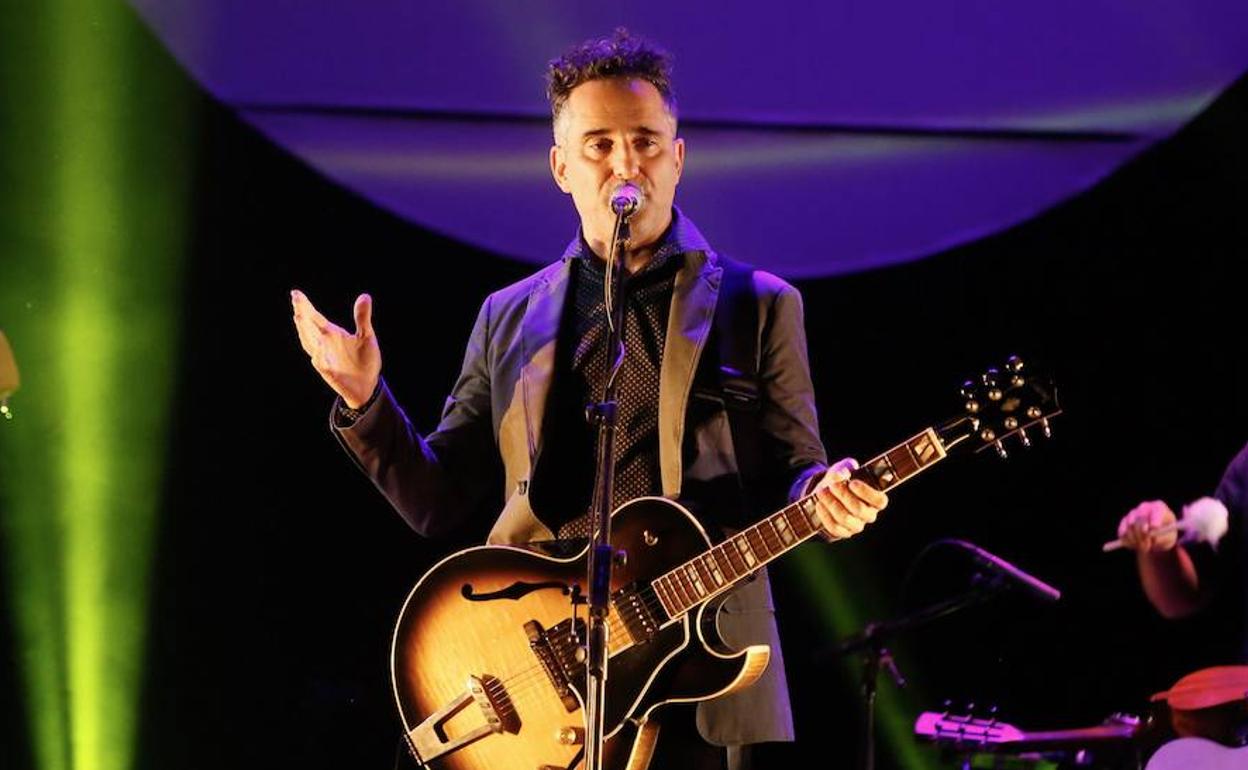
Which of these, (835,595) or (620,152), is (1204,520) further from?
(835,595)

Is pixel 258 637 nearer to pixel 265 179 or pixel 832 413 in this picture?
pixel 265 179

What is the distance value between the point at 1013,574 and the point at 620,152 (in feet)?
5.99

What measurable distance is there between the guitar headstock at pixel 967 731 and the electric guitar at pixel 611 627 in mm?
1774

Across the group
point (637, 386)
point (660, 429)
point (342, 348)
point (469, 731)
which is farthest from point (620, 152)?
point (469, 731)

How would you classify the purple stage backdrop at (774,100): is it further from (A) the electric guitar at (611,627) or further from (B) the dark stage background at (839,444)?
(A) the electric guitar at (611,627)

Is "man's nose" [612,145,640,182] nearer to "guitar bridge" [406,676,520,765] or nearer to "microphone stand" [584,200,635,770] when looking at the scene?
"microphone stand" [584,200,635,770]

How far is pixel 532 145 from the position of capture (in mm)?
4832

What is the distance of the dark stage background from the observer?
177 inches

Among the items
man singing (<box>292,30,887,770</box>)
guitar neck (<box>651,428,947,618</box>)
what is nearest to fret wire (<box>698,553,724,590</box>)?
guitar neck (<box>651,428,947,618</box>)

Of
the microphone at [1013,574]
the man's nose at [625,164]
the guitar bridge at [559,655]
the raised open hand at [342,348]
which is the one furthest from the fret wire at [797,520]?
the microphone at [1013,574]

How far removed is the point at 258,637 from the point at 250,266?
1256mm

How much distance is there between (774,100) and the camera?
472cm

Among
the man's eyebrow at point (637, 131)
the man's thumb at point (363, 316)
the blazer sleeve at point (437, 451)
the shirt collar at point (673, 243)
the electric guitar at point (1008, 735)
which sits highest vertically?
the man's eyebrow at point (637, 131)

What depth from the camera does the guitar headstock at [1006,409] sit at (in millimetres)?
2951
